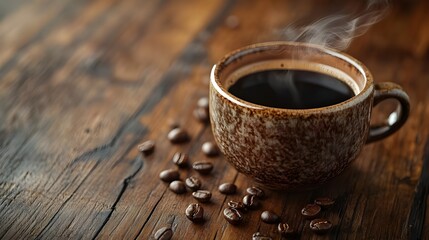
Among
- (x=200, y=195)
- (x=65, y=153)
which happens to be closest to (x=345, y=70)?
(x=200, y=195)

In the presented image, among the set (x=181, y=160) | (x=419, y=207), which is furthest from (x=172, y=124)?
(x=419, y=207)

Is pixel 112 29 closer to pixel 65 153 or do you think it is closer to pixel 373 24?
pixel 65 153

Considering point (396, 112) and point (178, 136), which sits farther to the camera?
point (178, 136)

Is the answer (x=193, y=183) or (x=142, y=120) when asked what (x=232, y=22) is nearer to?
(x=142, y=120)

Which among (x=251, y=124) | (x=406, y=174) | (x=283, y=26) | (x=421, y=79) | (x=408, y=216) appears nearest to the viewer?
(x=251, y=124)

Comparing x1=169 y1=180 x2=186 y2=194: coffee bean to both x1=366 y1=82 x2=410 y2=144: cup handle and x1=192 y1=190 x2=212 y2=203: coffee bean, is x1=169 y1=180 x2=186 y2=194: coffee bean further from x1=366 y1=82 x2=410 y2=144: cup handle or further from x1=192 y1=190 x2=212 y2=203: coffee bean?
x1=366 y1=82 x2=410 y2=144: cup handle
